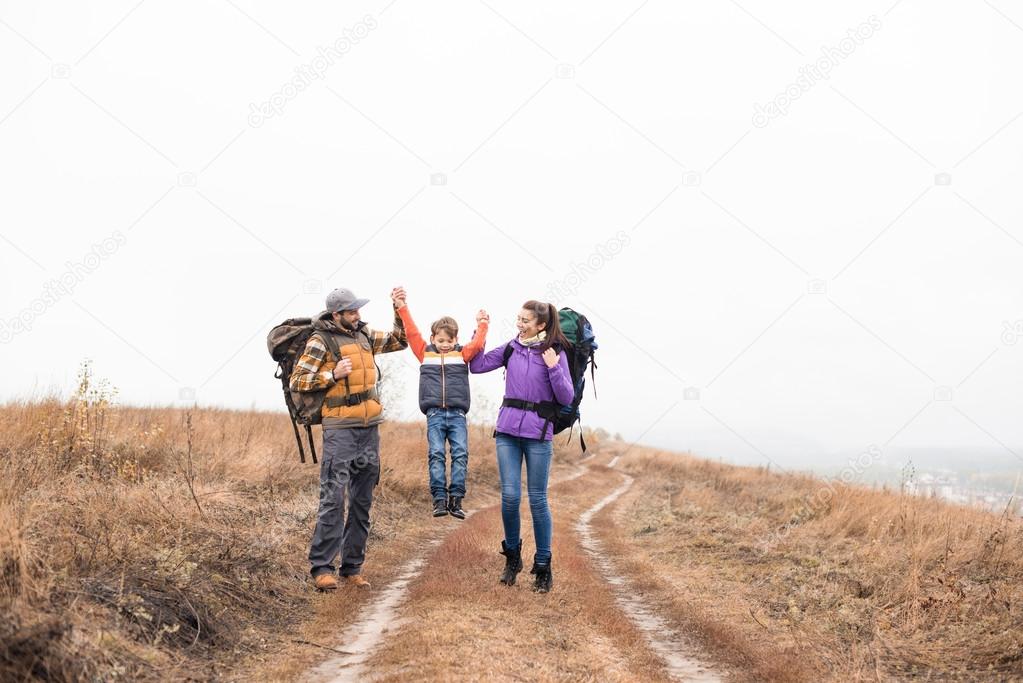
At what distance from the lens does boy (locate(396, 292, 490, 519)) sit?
980cm

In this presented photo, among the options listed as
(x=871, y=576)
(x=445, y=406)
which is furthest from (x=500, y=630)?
(x=871, y=576)

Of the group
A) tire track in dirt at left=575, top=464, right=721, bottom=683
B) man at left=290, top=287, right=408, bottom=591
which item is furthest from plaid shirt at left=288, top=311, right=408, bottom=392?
Answer: tire track in dirt at left=575, top=464, right=721, bottom=683

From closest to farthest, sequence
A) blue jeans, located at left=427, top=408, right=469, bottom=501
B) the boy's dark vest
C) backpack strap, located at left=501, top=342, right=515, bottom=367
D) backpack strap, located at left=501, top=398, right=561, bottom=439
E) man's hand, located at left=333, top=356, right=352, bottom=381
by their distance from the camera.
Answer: man's hand, located at left=333, top=356, right=352, bottom=381, backpack strap, located at left=501, top=398, right=561, bottom=439, backpack strap, located at left=501, top=342, right=515, bottom=367, the boy's dark vest, blue jeans, located at left=427, top=408, right=469, bottom=501

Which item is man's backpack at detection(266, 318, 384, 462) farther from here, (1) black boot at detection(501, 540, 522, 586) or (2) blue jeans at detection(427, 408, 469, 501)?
(2) blue jeans at detection(427, 408, 469, 501)

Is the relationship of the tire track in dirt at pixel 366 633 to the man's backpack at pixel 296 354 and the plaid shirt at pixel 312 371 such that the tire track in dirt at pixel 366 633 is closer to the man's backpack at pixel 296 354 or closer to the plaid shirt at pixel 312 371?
the man's backpack at pixel 296 354

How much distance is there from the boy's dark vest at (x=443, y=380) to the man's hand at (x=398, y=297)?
226 cm

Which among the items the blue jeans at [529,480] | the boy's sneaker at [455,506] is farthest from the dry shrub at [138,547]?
the blue jeans at [529,480]

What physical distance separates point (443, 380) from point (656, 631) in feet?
14.0

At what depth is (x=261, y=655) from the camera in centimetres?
559

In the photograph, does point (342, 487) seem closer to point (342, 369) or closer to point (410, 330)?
point (342, 369)

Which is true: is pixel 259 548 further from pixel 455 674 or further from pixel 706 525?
pixel 706 525

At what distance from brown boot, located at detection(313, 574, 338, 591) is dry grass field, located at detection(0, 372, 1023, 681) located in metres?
0.11

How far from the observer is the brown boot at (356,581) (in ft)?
25.0

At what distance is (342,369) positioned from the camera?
7043 mm
